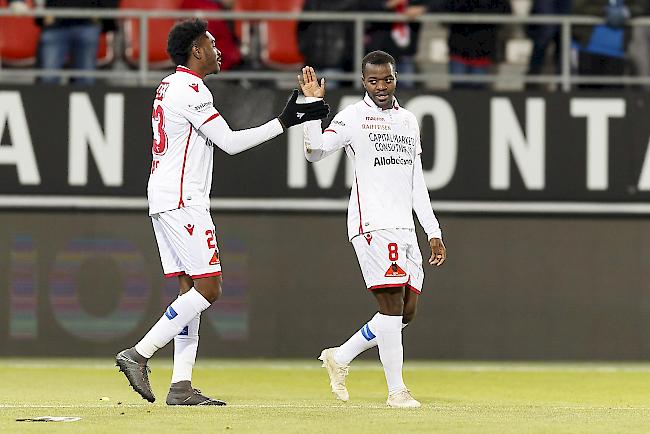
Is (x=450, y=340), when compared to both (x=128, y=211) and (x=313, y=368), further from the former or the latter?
(x=128, y=211)

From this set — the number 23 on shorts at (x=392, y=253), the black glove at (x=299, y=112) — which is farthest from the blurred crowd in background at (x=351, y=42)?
the black glove at (x=299, y=112)

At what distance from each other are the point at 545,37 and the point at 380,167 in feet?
18.3

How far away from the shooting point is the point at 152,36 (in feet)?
48.8

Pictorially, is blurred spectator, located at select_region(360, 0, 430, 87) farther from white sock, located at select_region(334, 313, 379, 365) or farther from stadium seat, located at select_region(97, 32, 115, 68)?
white sock, located at select_region(334, 313, 379, 365)

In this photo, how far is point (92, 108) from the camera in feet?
47.4

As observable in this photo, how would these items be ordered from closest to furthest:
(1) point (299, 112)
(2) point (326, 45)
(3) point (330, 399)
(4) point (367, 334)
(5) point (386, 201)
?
(1) point (299, 112) → (5) point (386, 201) → (4) point (367, 334) → (3) point (330, 399) → (2) point (326, 45)

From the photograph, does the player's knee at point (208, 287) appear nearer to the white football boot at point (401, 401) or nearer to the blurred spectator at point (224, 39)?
the white football boot at point (401, 401)

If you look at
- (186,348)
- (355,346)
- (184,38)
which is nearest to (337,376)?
(355,346)

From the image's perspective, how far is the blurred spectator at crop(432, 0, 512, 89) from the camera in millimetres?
14711

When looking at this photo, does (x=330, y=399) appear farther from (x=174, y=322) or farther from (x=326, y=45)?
(x=326, y=45)

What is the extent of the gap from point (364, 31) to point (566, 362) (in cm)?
380

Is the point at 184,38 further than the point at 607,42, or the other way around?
the point at 607,42

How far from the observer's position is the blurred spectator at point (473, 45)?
14711mm

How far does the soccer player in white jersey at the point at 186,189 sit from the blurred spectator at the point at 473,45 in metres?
5.64
